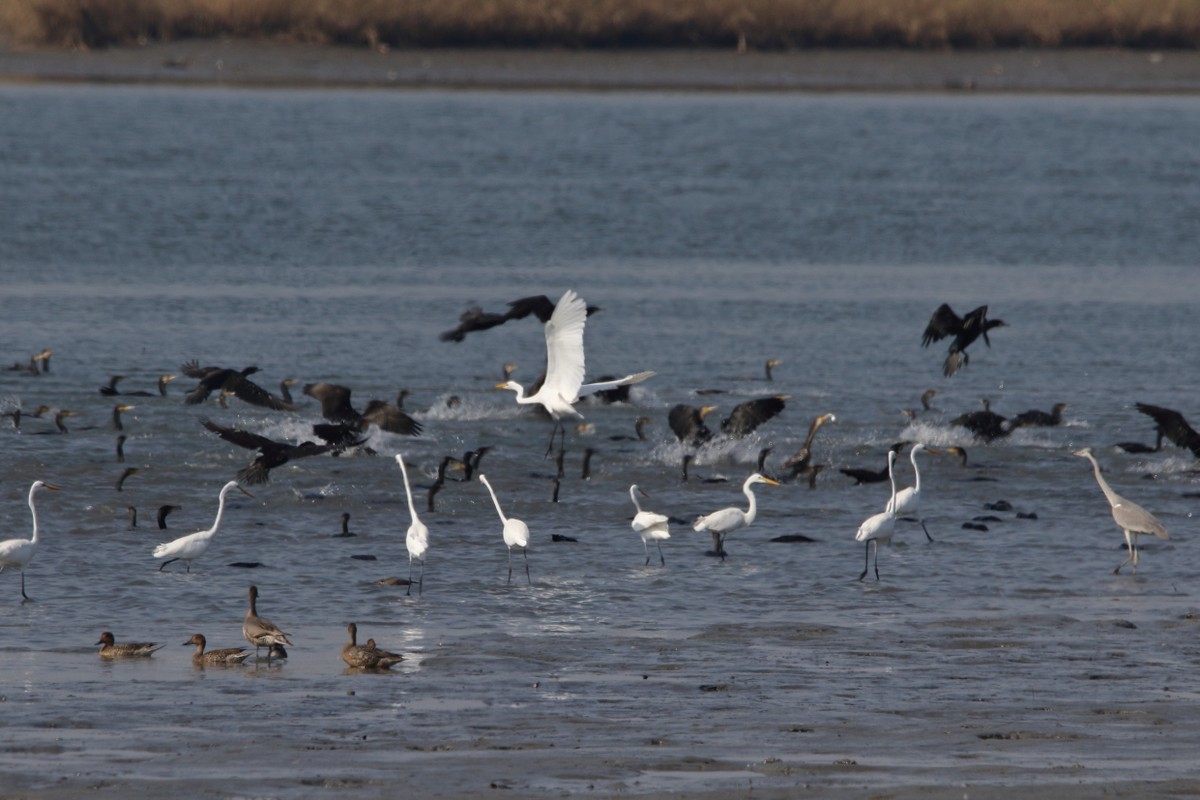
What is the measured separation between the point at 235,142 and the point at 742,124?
13.1 metres

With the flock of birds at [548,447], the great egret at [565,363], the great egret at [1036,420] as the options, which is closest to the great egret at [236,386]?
the flock of birds at [548,447]

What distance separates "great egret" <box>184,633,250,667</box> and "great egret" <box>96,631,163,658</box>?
0.26 metres

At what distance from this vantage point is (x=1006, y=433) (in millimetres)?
18984

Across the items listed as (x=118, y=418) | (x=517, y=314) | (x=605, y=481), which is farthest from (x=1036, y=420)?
(x=118, y=418)

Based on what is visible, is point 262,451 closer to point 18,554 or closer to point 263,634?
point 18,554

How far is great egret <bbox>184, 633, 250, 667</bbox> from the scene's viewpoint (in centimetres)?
1091

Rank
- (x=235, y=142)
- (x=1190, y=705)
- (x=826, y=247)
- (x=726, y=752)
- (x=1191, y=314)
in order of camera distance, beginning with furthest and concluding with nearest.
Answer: (x=235, y=142)
(x=826, y=247)
(x=1191, y=314)
(x=1190, y=705)
(x=726, y=752)

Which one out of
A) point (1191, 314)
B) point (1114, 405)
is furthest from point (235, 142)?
point (1114, 405)

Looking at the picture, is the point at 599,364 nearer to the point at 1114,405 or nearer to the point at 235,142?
the point at 1114,405

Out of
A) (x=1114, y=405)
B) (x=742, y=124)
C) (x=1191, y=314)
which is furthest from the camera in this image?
(x=742, y=124)

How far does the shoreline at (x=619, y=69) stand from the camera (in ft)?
181

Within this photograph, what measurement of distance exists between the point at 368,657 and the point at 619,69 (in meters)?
47.3

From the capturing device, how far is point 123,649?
1098cm

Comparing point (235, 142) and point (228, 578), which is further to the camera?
point (235, 142)
